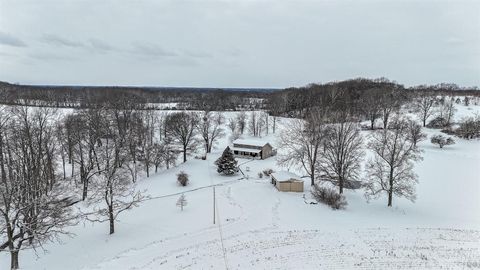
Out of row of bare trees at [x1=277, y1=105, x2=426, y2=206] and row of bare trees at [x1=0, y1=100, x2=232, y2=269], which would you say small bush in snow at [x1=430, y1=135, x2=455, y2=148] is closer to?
row of bare trees at [x1=277, y1=105, x2=426, y2=206]

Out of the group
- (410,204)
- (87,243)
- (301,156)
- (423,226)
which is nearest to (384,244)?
(423,226)

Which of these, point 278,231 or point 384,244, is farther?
point 278,231

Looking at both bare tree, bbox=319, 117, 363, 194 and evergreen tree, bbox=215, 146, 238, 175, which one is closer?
bare tree, bbox=319, 117, 363, 194

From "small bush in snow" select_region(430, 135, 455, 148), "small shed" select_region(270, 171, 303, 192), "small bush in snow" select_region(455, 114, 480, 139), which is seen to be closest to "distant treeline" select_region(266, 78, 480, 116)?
"small bush in snow" select_region(455, 114, 480, 139)

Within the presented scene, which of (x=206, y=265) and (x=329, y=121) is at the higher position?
(x=329, y=121)

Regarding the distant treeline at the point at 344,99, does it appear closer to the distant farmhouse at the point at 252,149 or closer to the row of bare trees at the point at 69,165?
Answer: the distant farmhouse at the point at 252,149

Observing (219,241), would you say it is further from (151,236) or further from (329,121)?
(329,121)

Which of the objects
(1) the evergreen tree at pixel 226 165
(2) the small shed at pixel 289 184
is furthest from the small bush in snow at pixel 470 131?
(1) the evergreen tree at pixel 226 165
